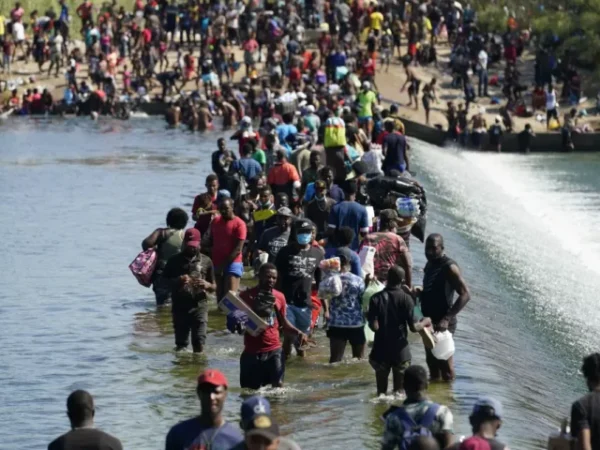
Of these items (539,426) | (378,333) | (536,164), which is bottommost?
(536,164)

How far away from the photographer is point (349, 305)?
15906 mm

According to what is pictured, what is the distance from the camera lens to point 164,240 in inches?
736

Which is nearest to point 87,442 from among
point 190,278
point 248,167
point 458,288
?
point 458,288

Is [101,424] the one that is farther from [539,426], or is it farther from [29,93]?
[29,93]

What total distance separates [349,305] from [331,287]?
14.2 inches

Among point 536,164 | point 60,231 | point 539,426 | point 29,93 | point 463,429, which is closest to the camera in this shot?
point 463,429

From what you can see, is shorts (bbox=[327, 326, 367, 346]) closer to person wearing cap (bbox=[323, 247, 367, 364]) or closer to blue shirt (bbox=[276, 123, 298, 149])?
person wearing cap (bbox=[323, 247, 367, 364])

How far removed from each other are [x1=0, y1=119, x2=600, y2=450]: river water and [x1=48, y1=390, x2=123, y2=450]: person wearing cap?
4465 mm

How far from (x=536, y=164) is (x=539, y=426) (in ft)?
117

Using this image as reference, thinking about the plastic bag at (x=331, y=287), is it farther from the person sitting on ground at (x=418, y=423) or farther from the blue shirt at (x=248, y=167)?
the blue shirt at (x=248, y=167)

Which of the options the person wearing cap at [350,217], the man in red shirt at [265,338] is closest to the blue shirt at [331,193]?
the person wearing cap at [350,217]

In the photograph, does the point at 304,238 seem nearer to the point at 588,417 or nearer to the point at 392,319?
the point at 392,319

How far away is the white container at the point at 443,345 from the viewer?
49.8 ft

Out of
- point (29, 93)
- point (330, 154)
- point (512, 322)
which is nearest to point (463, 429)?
point (512, 322)
